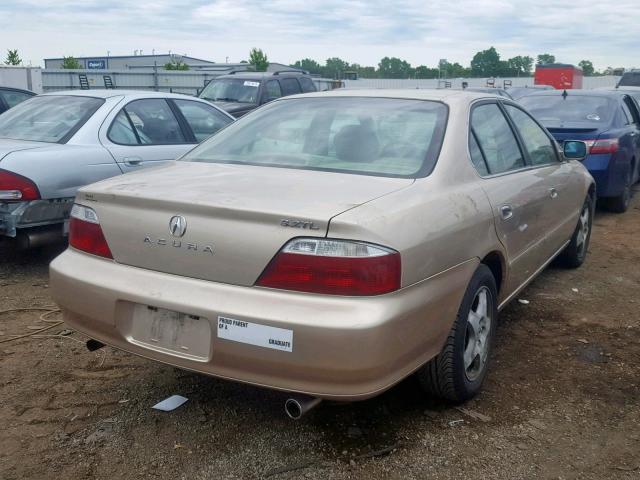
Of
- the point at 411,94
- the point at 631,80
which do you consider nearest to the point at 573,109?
the point at 411,94

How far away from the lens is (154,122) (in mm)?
6340

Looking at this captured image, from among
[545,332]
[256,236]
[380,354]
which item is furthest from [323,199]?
[545,332]

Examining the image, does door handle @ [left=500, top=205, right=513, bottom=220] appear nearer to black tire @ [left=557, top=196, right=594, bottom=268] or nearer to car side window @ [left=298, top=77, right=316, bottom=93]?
black tire @ [left=557, top=196, right=594, bottom=268]

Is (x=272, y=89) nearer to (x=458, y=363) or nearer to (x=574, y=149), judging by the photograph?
(x=574, y=149)

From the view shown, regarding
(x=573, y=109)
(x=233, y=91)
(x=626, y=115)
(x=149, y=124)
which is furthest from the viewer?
(x=233, y=91)

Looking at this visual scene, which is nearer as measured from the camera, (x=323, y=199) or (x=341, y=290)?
(x=341, y=290)

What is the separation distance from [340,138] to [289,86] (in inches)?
445

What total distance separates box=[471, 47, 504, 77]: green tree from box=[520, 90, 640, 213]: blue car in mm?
61875

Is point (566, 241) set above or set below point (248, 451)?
above

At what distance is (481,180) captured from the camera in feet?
11.4

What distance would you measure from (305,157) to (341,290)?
1.11 m

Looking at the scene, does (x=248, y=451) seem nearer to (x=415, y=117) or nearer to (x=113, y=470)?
(x=113, y=470)

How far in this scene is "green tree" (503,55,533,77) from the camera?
225 feet

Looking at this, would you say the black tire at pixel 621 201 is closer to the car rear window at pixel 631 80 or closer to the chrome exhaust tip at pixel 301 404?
the chrome exhaust tip at pixel 301 404
